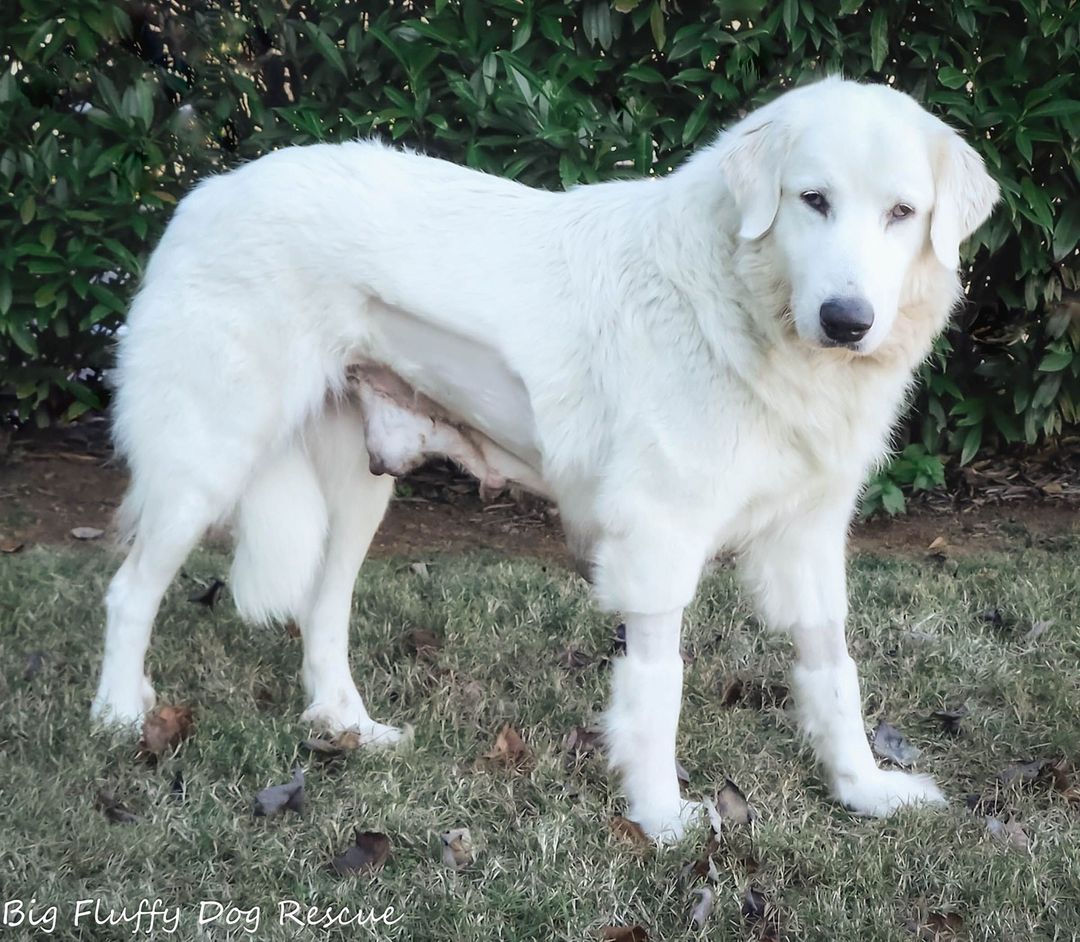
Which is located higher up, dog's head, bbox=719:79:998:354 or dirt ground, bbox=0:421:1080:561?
dog's head, bbox=719:79:998:354

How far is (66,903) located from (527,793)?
38.4 inches

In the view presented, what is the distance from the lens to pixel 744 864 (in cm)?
247

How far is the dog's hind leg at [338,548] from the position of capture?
3.17m

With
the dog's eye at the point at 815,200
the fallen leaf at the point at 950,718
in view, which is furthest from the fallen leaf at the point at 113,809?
the fallen leaf at the point at 950,718

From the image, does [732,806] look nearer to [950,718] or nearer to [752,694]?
[752,694]

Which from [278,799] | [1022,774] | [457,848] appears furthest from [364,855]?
[1022,774]

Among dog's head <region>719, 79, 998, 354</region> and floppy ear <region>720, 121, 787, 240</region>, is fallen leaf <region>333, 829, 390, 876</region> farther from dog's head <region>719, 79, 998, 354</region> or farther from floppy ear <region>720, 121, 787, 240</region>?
floppy ear <region>720, 121, 787, 240</region>

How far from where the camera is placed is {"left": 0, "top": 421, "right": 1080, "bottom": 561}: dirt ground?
15.1 ft

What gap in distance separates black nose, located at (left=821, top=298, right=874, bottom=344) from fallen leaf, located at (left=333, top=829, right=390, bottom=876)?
136cm

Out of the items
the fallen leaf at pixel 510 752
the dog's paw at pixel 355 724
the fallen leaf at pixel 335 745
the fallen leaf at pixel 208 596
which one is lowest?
the fallen leaf at pixel 208 596

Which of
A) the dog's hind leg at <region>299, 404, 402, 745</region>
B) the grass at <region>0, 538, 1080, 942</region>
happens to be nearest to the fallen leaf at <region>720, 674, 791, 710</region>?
the grass at <region>0, 538, 1080, 942</region>

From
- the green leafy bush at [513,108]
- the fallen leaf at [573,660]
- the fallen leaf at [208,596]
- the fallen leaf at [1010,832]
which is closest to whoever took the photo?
the fallen leaf at [1010,832]

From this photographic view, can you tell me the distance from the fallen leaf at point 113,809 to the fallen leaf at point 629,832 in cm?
101

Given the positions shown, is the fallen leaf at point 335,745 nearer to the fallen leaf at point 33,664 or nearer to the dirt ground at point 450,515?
the fallen leaf at point 33,664
